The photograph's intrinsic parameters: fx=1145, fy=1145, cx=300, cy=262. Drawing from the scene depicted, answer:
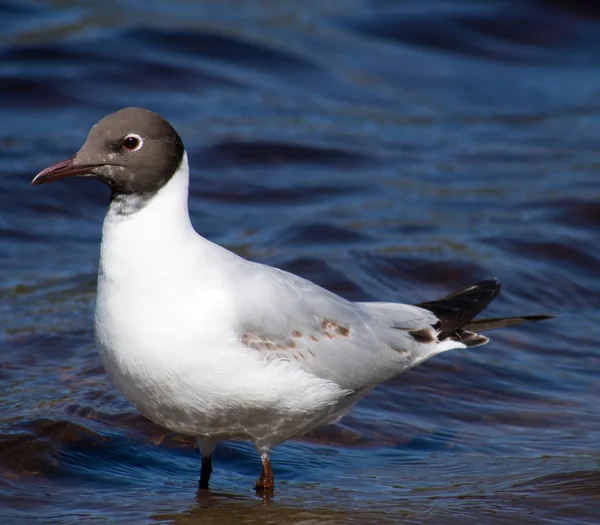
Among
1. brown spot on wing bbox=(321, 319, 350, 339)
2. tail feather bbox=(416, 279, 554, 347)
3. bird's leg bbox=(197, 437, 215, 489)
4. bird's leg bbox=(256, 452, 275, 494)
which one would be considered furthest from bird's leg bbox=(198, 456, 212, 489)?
tail feather bbox=(416, 279, 554, 347)

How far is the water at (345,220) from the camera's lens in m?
5.90

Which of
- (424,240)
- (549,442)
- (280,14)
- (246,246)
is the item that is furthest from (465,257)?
(280,14)

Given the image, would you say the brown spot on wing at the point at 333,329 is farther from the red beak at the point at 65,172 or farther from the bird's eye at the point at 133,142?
the red beak at the point at 65,172

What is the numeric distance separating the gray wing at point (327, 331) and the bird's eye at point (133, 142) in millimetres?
759

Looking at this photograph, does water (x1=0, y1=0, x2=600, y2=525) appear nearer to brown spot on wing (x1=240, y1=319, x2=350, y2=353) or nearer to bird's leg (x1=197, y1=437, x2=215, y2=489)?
bird's leg (x1=197, y1=437, x2=215, y2=489)

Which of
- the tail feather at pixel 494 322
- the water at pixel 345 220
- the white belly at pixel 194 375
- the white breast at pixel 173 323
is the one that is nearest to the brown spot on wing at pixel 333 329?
the white belly at pixel 194 375

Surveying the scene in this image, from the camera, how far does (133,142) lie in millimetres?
5031

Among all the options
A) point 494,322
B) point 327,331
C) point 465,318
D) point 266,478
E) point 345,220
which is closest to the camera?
point 327,331

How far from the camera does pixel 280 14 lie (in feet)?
52.2

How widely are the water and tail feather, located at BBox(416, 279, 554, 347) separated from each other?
711 millimetres

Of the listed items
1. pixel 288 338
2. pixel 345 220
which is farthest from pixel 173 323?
pixel 345 220

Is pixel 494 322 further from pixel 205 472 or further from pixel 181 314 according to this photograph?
pixel 181 314

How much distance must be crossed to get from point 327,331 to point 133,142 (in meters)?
1.33

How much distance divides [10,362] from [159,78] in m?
6.95
